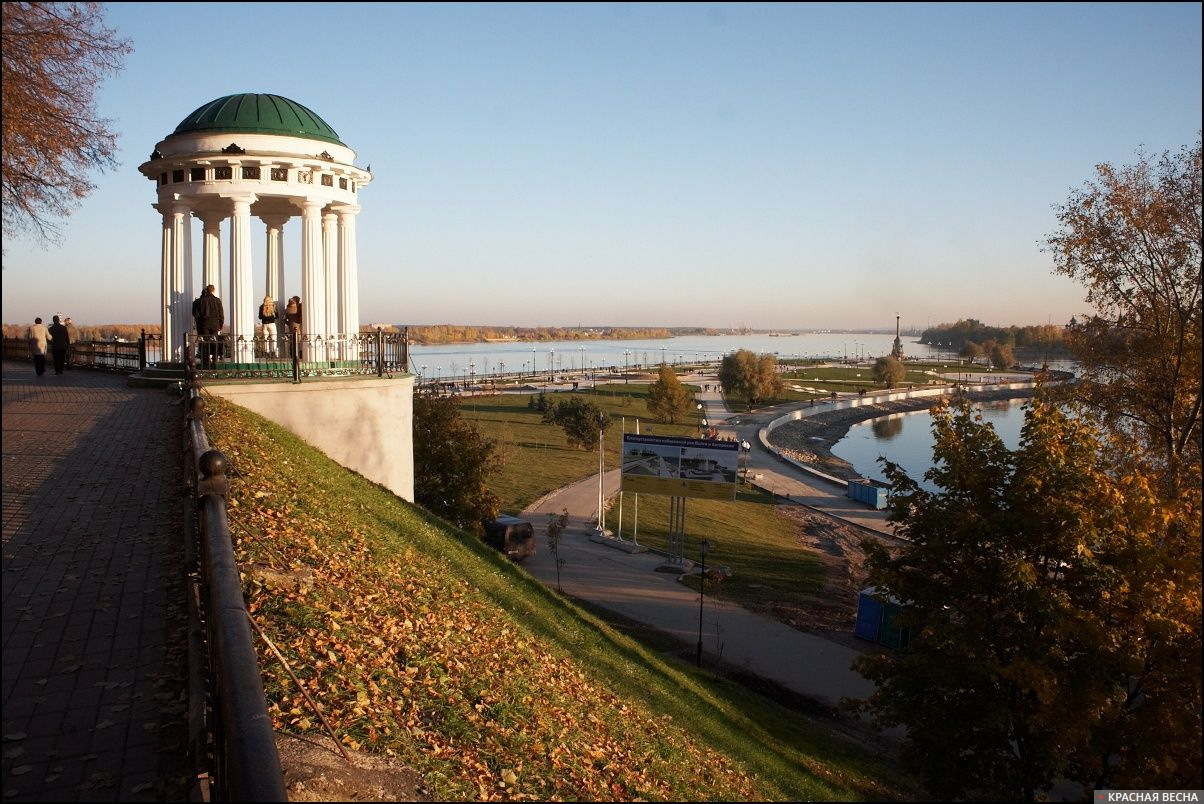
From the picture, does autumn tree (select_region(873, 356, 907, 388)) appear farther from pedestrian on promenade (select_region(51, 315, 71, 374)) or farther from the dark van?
pedestrian on promenade (select_region(51, 315, 71, 374))

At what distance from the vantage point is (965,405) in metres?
12.2

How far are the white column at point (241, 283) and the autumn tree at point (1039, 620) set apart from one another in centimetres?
1290

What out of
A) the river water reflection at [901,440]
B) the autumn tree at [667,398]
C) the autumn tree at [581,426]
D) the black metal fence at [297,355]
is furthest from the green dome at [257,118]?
the autumn tree at [667,398]

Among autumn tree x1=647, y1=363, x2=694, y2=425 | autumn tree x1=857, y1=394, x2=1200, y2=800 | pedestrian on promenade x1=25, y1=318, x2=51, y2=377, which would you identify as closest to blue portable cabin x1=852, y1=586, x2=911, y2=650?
autumn tree x1=857, y1=394, x2=1200, y2=800

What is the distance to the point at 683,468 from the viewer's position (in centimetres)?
2848

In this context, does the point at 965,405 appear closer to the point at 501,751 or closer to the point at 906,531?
the point at 906,531

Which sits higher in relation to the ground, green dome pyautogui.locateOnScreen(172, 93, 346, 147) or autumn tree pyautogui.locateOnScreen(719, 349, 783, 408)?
green dome pyautogui.locateOnScreen(172, 93, 346, 147)

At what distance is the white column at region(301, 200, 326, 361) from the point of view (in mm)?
17453

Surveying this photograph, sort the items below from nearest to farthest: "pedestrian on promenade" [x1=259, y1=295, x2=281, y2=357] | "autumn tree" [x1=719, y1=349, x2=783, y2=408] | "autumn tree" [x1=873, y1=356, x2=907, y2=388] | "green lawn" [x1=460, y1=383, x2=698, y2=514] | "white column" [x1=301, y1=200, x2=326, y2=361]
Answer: "white column" [x1=301, y1=200, x2=326, y2=361]
"pedestrian on promenade" [x1=259, y1=295, x2=281, y2=357]
"green lawn" [x1=460, y1=383, x2=698, y2=514]
"autumn tree" [x1=719, y1=349, x2=783, y2=408]
"autumn tree" [x1=873, y1=356, x2=907, y2=388]

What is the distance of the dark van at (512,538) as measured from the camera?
27.8 m

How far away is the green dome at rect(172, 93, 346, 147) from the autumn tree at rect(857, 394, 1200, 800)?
13.9 metres

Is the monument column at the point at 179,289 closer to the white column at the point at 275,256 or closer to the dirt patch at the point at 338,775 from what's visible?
the white column at the point at 275,256

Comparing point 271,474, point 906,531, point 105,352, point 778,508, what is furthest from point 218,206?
point 778,508

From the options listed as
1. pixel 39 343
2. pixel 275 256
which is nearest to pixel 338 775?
pixel 275 256
